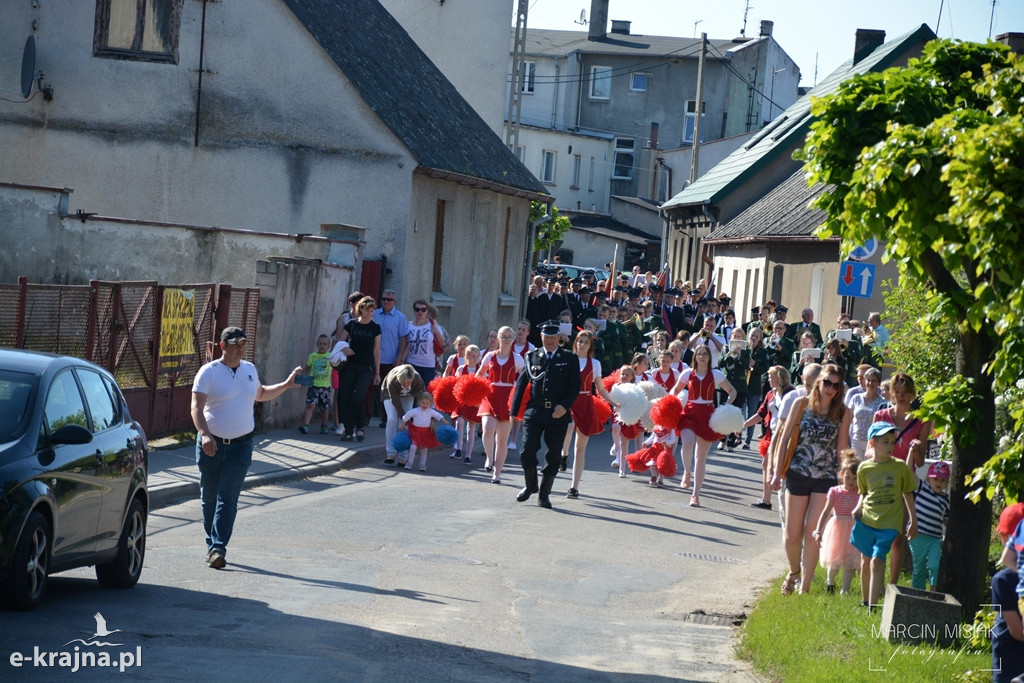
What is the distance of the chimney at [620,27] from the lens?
81.1 meters

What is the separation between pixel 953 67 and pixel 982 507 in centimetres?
312

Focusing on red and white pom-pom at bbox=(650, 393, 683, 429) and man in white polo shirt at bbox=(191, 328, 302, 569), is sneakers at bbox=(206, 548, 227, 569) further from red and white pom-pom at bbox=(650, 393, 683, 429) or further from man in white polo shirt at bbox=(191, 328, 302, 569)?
red and white pom-pom at bbox=(650, 393, 683, 429)

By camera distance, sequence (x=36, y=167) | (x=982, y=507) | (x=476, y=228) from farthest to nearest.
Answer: (x=476, y=228)
(x=36, y=167)
(x=982, y=507)

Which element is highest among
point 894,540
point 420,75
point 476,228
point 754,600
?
point 420,75

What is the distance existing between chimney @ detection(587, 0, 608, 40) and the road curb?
209 feet

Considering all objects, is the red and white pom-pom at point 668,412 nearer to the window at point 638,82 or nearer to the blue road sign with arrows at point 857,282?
the blue road sign with arrows at point 857,282

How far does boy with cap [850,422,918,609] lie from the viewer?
1036 cm

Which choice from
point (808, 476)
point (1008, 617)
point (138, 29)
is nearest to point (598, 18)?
point (138, 29)

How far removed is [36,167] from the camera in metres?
26.2

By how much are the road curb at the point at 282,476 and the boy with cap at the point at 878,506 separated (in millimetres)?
6668

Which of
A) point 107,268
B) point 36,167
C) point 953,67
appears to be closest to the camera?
point 953,67

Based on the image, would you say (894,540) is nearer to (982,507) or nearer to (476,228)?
(982,507)

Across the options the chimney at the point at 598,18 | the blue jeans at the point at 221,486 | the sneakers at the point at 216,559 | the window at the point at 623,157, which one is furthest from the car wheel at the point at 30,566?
the chimney at the point at 598,18

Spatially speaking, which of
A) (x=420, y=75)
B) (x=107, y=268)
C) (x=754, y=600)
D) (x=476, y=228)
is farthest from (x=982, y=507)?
(x=420, y=75)
